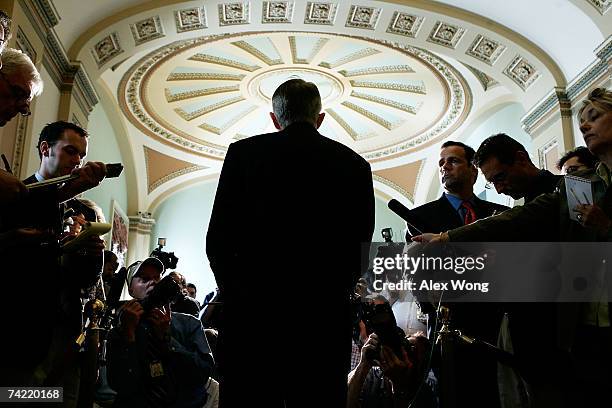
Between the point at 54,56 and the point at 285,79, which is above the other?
the point at 285,79

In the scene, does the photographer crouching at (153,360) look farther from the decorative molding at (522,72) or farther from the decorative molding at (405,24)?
the decorative molding at (522,72)

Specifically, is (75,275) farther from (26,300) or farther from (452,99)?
(452,99)

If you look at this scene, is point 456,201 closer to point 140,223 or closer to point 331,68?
point 331,68

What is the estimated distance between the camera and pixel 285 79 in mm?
11789

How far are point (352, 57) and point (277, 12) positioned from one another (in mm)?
3002

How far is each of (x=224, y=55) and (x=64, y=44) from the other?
4.07 m

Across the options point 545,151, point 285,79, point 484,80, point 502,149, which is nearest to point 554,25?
point 545,151

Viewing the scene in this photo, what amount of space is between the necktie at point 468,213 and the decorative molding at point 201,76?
29.6ft

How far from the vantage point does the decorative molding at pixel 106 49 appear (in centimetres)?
775

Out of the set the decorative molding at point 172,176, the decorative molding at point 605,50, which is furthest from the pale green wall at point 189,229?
the decorative molding at point 605,50

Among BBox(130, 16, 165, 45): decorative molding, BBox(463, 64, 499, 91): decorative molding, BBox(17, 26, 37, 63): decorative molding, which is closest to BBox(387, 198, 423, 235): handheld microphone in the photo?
BBox(17, 26, 37, 63): decorative molding

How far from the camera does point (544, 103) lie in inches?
318

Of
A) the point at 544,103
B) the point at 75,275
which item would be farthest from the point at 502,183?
the point at 544,103

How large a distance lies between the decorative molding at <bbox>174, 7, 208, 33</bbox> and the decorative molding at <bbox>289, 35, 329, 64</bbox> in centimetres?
255
